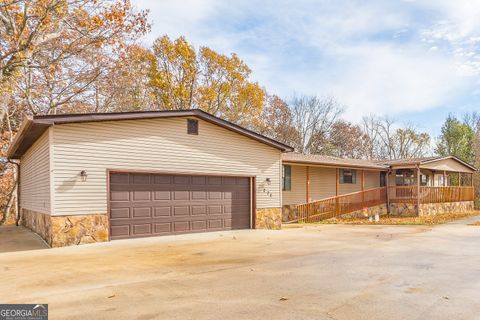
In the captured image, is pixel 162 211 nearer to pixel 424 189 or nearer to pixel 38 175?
pixel 38 175

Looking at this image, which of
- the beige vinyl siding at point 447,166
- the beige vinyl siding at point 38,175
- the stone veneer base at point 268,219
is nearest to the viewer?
the beige vinyl siding at point 38,175

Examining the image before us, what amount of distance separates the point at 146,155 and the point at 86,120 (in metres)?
2.04

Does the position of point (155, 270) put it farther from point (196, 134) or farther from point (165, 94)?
point (165, 94)

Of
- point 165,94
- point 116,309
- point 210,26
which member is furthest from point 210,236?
point 165,94

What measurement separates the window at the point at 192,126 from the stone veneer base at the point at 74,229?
3858 mm

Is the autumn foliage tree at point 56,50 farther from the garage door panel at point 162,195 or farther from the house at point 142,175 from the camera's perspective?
the garage door panel at point 162,195

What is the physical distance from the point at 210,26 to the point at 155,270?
16082mm

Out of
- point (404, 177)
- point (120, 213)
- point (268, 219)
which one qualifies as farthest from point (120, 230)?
point (404, 177)

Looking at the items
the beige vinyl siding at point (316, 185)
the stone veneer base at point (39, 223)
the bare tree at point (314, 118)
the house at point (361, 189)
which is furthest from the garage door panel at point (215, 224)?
the bare tree at point (314, 118)

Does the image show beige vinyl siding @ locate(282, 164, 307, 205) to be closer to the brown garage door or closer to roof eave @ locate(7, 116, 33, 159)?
the brown garage door

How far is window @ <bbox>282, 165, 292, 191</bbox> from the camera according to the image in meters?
17.7

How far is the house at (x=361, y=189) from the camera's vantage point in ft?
58.2

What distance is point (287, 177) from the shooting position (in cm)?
1783

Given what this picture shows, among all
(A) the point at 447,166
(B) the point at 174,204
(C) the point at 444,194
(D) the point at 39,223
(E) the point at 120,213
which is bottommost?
(D) the point at 39,223
